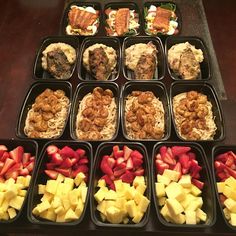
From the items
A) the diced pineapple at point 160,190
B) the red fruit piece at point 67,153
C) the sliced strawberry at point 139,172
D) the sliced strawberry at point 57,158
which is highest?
the red fruit piece at point 67,153

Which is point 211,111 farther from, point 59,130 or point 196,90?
point 59,130

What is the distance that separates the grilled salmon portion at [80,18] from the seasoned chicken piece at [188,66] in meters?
1.08

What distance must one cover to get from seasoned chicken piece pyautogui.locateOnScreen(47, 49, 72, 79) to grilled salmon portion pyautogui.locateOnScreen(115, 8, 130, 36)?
690 mm

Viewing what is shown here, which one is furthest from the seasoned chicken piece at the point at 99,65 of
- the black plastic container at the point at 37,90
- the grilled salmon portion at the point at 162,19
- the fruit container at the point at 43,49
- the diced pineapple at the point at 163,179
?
the diced pineapple at the point at 163,179

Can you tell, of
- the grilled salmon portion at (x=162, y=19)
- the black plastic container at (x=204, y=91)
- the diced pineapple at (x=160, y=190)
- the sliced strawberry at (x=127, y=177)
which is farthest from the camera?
the grilled salmon portion at (x=162, y=19)

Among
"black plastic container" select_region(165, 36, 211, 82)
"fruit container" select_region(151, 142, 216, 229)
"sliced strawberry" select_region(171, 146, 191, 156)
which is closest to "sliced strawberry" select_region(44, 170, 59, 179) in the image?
"fruit container" select_region(151, 142, 216, 229)

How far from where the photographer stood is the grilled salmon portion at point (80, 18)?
332 cm

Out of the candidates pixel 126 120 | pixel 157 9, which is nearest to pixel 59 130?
pixel 126 120

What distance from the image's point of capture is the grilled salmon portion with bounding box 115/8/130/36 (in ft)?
Answer: 10.8

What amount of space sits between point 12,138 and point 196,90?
1.58 metres

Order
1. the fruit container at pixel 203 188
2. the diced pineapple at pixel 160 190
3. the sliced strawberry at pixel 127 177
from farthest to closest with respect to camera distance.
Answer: the sliced strawberry at pixel 127 177 → the diced pineapple at pixel 160 190 → the fruit container at pixel 203 188

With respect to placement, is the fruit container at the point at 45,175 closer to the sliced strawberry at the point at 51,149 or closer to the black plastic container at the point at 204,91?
the sliced strawberry at the point at 51,149

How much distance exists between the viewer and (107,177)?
2.18m

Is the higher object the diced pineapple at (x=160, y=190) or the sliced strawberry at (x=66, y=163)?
the sliced strawberry at (x=66, y=163)
